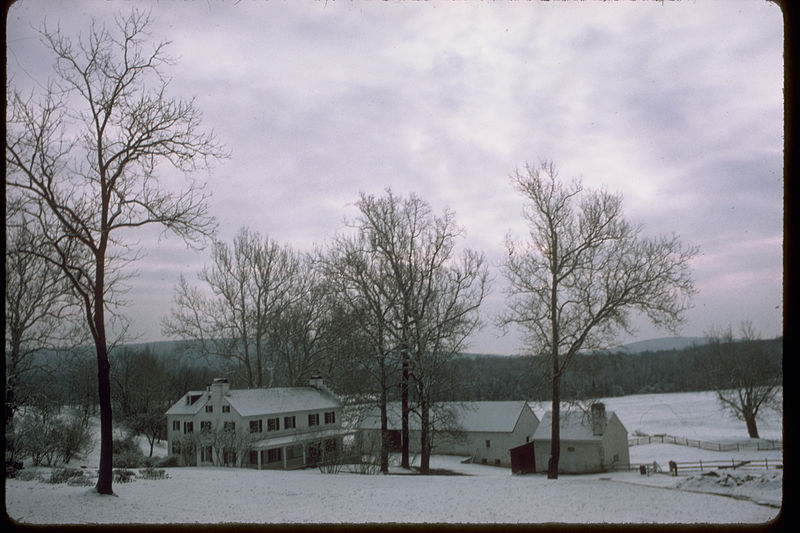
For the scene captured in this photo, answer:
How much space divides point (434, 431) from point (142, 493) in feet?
34.4

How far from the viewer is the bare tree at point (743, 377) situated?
18.5 meters

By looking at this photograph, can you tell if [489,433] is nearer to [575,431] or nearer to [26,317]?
[575,431]

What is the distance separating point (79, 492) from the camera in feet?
29.0

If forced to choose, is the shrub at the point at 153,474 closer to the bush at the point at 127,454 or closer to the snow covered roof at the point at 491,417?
the bush at the point at 127,454

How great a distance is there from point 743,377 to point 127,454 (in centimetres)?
2345

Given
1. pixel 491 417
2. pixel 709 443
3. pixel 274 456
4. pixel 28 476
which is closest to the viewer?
pixel 28 476

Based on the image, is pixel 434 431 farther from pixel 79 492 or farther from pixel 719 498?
pixel 79 492

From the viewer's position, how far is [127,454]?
14.2 meters

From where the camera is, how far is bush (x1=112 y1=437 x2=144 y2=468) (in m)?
13.9

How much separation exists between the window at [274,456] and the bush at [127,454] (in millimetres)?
4729

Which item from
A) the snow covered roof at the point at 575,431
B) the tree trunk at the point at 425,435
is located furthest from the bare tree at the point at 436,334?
the snow covered roof at the point at 575,431

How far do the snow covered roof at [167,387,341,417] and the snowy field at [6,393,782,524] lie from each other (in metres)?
3.99

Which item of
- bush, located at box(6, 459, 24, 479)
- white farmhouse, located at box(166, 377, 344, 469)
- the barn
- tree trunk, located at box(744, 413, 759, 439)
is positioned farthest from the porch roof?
tree trunk, located at box(744, 413, 759, 439)

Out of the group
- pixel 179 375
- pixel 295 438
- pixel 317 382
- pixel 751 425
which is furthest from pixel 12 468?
pixel 751 425
